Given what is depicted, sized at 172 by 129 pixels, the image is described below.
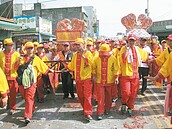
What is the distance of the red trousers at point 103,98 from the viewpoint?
6.50 metres

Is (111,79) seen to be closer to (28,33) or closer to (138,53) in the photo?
(138,53)

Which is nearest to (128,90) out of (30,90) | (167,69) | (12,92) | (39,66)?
(167,69)

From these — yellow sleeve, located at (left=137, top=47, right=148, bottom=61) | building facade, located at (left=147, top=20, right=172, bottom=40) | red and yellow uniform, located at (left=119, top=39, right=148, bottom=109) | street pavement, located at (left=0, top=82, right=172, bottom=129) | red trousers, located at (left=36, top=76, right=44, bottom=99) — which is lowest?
street pavement, located at (left=0, top=82, right=172, bottom=129)

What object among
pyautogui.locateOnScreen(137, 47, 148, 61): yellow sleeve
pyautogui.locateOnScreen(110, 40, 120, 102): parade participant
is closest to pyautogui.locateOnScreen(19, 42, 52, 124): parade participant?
pyautogui.locateOnScreen(110, 40, 120, 102): parade participant

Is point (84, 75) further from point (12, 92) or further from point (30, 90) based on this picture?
point (12, 92)

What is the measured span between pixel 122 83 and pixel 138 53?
2.87 feet

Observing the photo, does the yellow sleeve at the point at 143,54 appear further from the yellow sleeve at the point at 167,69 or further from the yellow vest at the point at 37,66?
the yellow vest at the point at 37,66

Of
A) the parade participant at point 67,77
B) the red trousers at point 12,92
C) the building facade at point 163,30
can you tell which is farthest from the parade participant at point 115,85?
the building facade at point 163,30

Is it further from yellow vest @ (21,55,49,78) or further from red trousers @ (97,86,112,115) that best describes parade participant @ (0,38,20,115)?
red trousers @ (97,86,112,115)

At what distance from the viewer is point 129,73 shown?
22.0 ft

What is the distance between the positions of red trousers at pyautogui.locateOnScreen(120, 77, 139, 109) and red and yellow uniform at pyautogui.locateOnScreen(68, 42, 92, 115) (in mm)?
831

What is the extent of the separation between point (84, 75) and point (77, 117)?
1056 millimetres

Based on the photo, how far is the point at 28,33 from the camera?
26.8 m

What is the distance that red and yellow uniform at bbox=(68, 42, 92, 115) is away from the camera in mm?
6450
